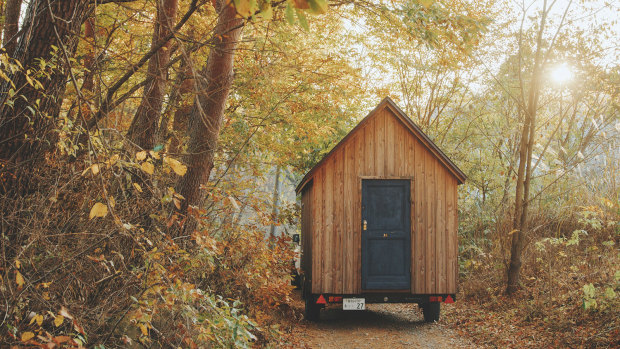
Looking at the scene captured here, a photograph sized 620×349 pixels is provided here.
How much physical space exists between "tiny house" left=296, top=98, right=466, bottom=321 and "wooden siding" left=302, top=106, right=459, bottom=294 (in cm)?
2

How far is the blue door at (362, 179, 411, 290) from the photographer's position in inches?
383

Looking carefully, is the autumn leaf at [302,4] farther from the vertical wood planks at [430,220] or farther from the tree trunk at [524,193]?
the tree trunk at [524,193]

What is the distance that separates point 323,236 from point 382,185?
157cm

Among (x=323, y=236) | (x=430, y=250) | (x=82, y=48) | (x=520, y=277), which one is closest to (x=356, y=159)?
(x=323, y=236)

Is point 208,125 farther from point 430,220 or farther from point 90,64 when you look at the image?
point 430,220

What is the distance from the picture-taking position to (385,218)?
32.3ft

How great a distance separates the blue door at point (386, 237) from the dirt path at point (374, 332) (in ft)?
2.75

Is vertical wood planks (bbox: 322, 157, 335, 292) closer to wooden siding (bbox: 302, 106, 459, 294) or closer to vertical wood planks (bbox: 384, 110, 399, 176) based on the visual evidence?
wooden siding (bbox: 302, 106, 459, 294)

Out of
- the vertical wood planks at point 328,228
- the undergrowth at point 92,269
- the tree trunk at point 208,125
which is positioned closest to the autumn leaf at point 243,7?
the undergrowth at point 92,269

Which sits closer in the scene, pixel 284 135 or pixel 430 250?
pixel 430 250

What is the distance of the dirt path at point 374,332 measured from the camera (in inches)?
319

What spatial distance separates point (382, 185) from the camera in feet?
32.8

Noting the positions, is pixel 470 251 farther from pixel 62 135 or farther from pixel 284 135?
pixel 62 135

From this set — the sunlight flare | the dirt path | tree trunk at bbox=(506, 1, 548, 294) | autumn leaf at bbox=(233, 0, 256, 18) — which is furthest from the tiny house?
autumn leaf at bbox=(233, 0, 256, 18)
